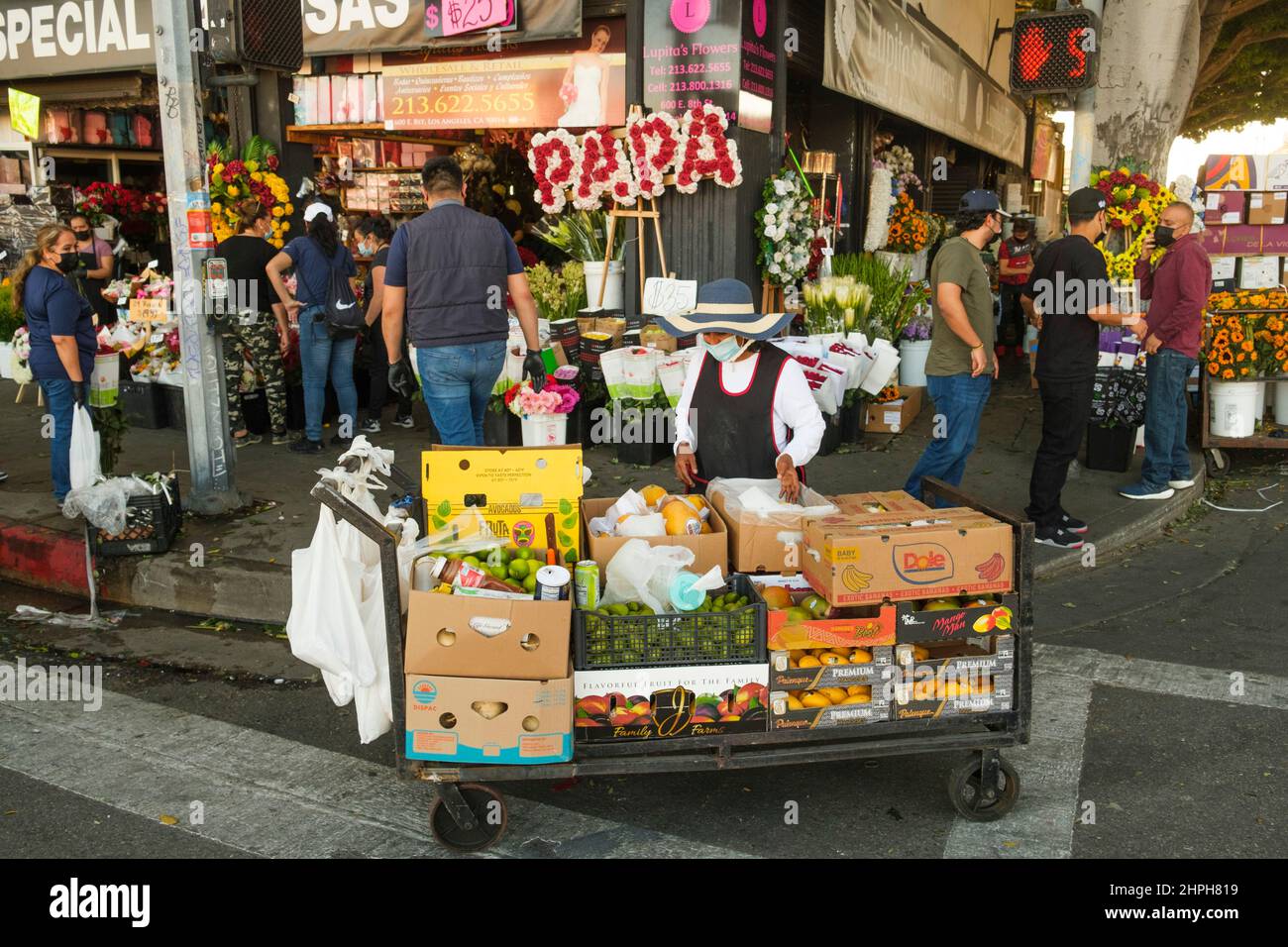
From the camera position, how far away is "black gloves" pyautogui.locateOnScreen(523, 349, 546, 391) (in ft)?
23.8

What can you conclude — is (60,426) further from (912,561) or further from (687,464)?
(912,561)

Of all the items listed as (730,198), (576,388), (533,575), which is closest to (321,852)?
(533,575)

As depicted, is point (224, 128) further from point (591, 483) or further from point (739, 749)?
point (739, 749)

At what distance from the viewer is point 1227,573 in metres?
6.93

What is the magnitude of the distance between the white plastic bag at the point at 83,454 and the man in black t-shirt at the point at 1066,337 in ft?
19.0

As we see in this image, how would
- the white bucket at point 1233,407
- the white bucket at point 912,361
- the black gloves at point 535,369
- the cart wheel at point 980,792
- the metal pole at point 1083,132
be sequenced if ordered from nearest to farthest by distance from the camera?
the cart wheel at point 980,792 → the black gloves at point 535,369 → the metal pole at point 1083,132 → the white bucket at point 1233,407 → the white bucket at point 912,361

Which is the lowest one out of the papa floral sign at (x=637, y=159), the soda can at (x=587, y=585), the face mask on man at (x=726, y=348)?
the soda can at (x=587, y=585)

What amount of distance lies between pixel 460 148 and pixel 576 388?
4409mm

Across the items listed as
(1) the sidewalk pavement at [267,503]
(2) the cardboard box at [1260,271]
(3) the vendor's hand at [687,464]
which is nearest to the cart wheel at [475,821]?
(3) the vendor's hand at [687,464]

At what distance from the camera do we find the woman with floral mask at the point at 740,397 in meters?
4.86

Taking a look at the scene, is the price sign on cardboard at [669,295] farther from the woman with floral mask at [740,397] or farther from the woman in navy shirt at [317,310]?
the woman with floral mask at [740,397]

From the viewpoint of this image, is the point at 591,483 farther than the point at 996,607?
Yes
